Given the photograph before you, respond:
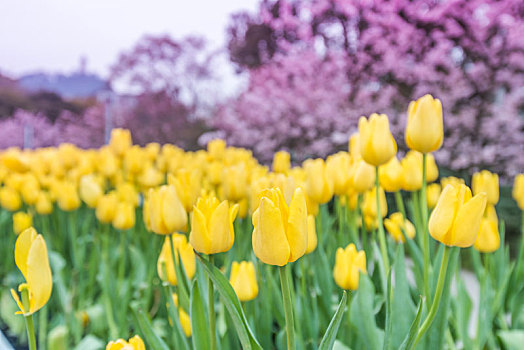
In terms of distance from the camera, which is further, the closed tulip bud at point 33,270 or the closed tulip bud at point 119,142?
the closed tulip bud at point 119,142

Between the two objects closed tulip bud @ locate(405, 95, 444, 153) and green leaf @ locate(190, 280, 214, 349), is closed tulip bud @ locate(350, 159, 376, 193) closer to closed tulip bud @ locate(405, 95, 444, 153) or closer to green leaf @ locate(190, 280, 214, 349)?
closed tulip bud @ locate(405, 95, 444, 153)

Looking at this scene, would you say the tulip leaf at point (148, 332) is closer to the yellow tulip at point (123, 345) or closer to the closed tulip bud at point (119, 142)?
the yellow tulip at point (123, 345)

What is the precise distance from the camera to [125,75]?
10.2 m

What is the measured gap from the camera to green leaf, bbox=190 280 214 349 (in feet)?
1.93

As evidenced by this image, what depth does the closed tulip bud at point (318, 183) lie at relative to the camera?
0.82 metres

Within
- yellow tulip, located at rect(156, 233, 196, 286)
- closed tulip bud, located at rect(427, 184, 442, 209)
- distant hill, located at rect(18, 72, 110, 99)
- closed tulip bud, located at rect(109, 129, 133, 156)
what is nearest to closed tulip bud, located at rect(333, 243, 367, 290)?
yellow tulip, located at rect(156, 233, 196, 286)

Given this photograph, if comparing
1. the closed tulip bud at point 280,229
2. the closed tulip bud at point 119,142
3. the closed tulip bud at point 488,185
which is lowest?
the closed tulip bud at point 488,185

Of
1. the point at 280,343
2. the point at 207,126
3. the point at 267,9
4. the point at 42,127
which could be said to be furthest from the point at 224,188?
the point at 42,127

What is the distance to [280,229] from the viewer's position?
0.43m

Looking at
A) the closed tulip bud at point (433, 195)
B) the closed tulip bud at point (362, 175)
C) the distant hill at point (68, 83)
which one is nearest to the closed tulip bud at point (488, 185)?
the closed tulip bud at point (433, 195)

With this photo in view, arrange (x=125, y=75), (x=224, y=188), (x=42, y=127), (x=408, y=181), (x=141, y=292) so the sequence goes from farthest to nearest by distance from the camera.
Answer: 1. (x=42, y=127)
2. (x=125, y=75)
3. (x=141, y=292)
4. (x=224, y=188)
5. (x=408, y=181)

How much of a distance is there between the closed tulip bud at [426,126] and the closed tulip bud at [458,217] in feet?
0.50

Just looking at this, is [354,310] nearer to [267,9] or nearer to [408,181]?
[408,181]

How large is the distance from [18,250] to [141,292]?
2.28 feet
